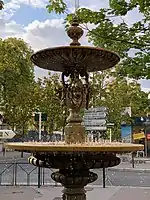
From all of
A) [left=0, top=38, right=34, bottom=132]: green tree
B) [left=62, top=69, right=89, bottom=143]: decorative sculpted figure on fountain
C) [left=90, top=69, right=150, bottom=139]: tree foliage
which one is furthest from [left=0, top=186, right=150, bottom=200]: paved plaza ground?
[left=0, top=38, right=34, bottom=132]: green tree

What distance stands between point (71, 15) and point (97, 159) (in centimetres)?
347

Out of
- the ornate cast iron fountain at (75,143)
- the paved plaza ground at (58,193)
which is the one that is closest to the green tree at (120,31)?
the ornate cast iron fountain at (75,143)

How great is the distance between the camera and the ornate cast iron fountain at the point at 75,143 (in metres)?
5.53

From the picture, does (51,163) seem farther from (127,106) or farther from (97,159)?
(127,106)

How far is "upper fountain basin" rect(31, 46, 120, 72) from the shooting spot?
20.2 feet

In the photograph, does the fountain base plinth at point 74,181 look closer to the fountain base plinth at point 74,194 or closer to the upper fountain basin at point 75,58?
the fountain base plinth at point 74,194

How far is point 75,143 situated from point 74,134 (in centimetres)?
37

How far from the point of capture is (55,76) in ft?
114

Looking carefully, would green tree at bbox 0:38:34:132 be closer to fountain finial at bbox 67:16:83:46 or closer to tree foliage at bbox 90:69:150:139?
tree foliage at bbox 90:69:150:139

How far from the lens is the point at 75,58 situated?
6414 mm

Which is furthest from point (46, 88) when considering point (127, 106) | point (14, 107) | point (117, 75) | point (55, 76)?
point (117, 75)

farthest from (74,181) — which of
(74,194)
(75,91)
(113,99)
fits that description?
(113,99)

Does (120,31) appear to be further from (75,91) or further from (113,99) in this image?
(113,99)

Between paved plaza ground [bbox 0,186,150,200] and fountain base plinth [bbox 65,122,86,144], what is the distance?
4.80 metres
